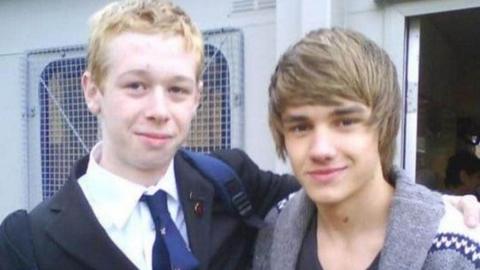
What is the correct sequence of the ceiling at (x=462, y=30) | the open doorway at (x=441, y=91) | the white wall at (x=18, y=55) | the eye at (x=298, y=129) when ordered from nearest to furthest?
the eye at (x=298, y=129) → the open doorway at (x=441, y=91) → the ceiling at (x=462, y=30) → the white wall at (x=18, y=55)

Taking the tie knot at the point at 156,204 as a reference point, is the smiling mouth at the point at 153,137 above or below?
above

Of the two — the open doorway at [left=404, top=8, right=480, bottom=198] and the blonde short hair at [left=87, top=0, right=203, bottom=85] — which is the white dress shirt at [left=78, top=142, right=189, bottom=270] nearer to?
the blonde short hair at [left=87, top=0, right=203, bottom=85]

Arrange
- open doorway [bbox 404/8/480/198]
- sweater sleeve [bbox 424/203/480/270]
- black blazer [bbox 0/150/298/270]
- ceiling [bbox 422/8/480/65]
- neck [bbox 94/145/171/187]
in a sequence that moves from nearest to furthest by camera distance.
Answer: sweater sleeve [bbox 424/203/480/270] → black blazer [bbox 0/150/298/270] → neck [bbox 94/145/171/187] → open doorway [bbox 404/8/480/198] → ceiling [bbox 422/8/480/65]

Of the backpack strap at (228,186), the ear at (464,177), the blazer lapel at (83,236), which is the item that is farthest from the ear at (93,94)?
the ear at (464,177)

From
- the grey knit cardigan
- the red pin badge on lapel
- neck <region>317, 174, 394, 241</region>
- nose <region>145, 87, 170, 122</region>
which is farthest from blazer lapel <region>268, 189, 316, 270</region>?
nose <region>145, 87, 170, 122</region>

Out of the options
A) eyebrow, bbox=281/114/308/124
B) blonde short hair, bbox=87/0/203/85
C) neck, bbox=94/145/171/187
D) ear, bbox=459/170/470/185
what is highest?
blonde short hair, bbox=87/0/203/85

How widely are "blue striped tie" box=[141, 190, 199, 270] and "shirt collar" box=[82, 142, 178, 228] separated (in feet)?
0.09

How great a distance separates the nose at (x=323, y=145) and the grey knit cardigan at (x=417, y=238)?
0.24m

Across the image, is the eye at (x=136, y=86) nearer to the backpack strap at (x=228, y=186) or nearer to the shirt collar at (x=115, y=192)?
the shirt collar at (x=115, y=192)

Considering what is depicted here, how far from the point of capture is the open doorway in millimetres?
3385

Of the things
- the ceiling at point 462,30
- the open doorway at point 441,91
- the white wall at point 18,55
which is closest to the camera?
the open doorway at point 441,91

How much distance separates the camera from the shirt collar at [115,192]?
1.78 metres

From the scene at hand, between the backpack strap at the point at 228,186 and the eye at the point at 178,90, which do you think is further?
the backpack strap at the point at 228,186

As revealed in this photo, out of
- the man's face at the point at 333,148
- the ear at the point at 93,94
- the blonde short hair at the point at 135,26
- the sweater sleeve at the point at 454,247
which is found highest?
the blonde short hair at the point at 135,26
